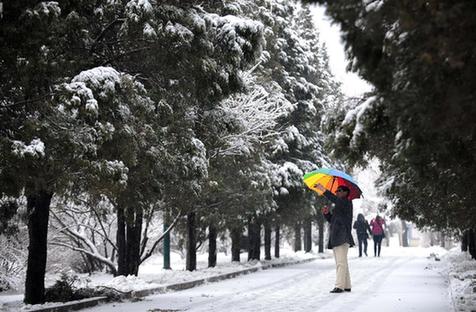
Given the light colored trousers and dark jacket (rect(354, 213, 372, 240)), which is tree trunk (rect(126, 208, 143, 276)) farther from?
dark jacket (rect(354, 213, 372, 240))

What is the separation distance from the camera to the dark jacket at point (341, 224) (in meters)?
12.1

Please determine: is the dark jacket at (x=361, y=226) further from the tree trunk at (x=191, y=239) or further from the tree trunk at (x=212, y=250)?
the tree trunk at (x=191, y=239)

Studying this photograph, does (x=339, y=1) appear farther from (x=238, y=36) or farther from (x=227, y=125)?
(x=227, y=125)

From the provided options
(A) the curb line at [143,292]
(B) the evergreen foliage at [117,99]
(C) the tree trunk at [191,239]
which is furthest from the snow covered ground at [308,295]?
(C) the tree trunk at [191,239]

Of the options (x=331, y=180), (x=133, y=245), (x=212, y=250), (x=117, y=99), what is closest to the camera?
(x=117, y=99)

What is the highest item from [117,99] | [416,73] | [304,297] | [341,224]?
[117,99]

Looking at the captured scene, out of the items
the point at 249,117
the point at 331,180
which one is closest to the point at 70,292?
the point at 331,180

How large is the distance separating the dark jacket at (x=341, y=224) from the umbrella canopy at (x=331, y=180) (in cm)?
42

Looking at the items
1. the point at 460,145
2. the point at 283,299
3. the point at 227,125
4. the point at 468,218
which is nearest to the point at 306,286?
the point at 283,299

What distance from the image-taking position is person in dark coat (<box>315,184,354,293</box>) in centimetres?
1211

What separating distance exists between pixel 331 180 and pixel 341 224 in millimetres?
1676

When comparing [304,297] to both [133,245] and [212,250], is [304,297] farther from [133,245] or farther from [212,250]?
[212,250]

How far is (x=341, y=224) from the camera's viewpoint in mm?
12188

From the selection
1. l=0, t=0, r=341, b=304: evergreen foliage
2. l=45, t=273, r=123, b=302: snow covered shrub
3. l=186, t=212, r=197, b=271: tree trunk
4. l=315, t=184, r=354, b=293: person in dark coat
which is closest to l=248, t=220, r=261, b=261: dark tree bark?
l=186, t=212, r=197, b=271: tree trunk
